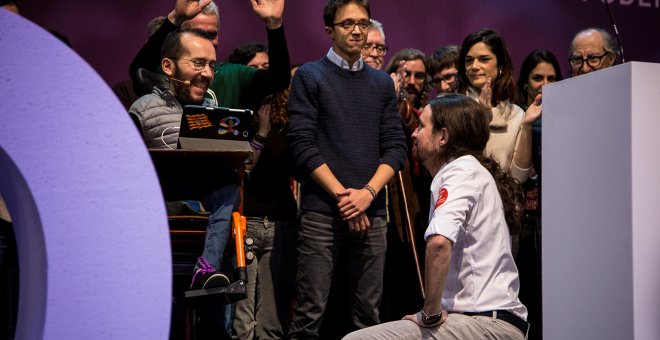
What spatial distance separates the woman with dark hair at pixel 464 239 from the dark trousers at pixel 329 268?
1067 millimetres

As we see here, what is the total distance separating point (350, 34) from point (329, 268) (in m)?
1.24

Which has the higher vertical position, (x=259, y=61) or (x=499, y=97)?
(x=259, y=61)

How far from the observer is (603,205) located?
2.52m

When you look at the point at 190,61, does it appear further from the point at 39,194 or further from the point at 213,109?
the point at 39,194

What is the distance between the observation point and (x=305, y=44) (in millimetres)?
5809

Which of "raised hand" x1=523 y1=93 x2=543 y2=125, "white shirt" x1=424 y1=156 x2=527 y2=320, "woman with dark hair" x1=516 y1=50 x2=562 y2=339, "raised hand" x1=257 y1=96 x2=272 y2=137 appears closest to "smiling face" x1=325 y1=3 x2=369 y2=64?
"raised hand" x1=257 y1=96 x2=272 y2=137

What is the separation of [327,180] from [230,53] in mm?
1808

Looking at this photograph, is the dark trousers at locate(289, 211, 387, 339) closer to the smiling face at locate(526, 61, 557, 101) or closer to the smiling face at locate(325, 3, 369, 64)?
the smiling face at locate(325, 3, 369, 64)

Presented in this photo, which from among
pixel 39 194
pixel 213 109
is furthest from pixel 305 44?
pixel 39 194

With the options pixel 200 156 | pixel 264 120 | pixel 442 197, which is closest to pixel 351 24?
pixel 264 120

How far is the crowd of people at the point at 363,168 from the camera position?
299 cm

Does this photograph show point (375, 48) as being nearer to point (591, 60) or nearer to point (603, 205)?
point (591, 60)

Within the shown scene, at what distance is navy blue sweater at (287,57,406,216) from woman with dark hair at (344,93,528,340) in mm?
998

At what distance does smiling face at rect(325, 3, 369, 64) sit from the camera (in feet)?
14.5
